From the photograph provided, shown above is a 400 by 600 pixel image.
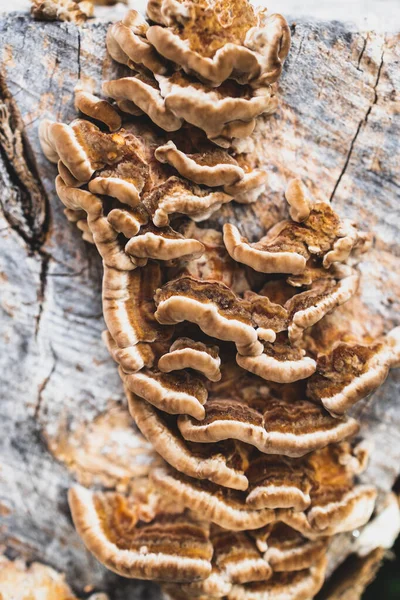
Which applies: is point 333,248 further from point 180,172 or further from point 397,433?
point 397,433

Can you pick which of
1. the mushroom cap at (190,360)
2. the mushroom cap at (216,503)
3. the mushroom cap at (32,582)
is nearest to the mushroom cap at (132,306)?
the mushroom cap at (190,360)

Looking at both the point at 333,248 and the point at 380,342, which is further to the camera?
the point at 380,342

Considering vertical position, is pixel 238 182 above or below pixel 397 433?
above

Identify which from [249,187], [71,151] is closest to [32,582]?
[71,151]

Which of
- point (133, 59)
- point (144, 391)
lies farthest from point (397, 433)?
point (133, 59)

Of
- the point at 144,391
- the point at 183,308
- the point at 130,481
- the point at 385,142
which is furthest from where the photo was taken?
the point at 130,481

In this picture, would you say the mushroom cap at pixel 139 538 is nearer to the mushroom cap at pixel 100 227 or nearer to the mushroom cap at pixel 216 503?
the mushroom cap at pixel 216 503

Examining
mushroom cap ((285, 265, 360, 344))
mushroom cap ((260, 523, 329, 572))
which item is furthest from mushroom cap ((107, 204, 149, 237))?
mushroom cap ((260, 523, 329, 572))
